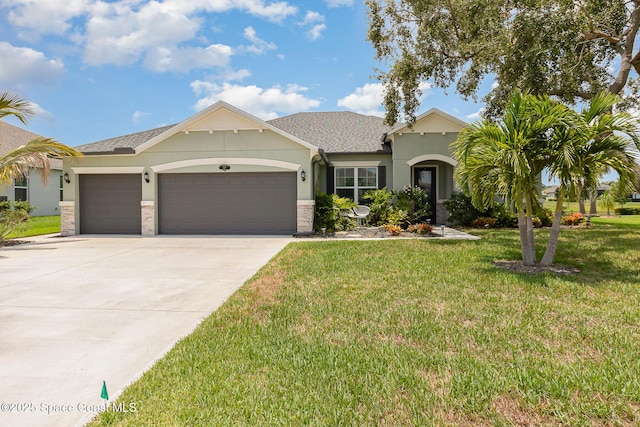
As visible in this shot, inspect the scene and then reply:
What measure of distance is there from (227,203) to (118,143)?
565 cm

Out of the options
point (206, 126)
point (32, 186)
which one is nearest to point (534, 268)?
point (206, 126)

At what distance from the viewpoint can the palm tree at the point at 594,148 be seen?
6.56m

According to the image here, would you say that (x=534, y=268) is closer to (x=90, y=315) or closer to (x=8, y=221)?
(x=90, y=315)

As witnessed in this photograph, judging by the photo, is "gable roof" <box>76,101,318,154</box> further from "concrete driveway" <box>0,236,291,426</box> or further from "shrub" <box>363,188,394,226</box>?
"concrete driveway" <box>0,236,291,426</box>

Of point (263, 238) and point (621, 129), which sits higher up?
point (621, 129)

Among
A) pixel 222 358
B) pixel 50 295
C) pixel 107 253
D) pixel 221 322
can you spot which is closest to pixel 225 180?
pixel 107 253

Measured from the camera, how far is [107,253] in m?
9.71

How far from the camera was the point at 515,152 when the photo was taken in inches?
257

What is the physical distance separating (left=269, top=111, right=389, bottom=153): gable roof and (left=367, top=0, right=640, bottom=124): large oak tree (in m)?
3.17

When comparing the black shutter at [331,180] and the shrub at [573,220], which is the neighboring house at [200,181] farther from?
the shrub at [573,220]

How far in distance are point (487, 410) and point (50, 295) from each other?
20.5 ft

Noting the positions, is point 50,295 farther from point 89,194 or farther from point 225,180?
point 89,194

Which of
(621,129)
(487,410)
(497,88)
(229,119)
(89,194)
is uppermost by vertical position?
(497,88)

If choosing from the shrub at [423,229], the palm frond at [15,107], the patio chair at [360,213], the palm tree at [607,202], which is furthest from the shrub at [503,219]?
the palm tree at [607,202]
